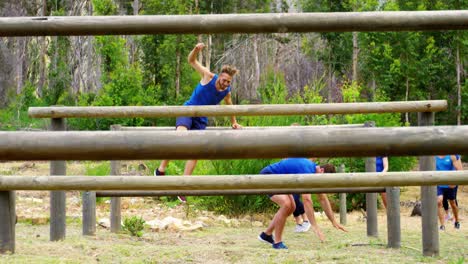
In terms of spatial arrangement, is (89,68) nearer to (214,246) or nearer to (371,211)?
(371,211)

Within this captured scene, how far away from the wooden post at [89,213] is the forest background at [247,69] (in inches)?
140

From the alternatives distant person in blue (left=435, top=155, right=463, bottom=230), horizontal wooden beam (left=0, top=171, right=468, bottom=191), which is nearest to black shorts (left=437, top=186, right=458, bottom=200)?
distant person in blue (left=435, top=155, right=463, bottom=230)

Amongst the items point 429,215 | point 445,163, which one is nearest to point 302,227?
point 445,163

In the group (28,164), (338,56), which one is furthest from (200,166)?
(338,56)

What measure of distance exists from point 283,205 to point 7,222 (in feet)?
8.93

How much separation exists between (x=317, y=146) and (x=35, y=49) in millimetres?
32403

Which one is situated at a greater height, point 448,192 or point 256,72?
point 256,72

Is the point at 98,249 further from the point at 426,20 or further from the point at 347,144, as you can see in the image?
the point at 347,144

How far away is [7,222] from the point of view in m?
4.44

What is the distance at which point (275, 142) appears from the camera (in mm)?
1633

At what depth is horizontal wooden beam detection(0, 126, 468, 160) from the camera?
5.22 feet

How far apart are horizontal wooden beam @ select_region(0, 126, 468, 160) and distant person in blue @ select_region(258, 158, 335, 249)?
4503 millimetres

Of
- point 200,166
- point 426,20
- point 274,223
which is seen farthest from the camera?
point 200,166

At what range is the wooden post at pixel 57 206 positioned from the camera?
18.6 feet
